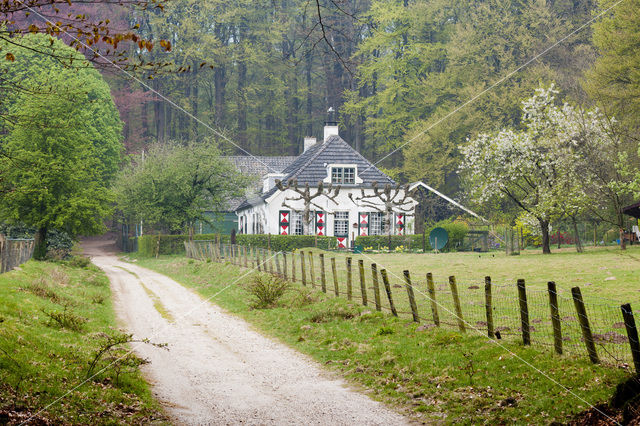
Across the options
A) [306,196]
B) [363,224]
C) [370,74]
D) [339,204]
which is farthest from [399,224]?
[370,74]

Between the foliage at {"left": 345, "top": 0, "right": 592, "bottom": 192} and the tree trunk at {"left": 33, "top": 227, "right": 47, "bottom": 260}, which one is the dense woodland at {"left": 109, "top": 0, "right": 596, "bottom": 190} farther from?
the tree trunk at {"left": 33, "top": 227, "right": 47, "bottom": 260}

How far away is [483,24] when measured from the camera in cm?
5416

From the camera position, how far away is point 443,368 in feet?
33.2

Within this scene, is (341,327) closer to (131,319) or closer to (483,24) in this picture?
(131,319)

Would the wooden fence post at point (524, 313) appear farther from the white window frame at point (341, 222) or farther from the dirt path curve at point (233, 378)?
the white window frame at point (341, 222)

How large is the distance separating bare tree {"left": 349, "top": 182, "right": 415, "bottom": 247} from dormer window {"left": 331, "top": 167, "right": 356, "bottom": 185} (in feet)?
3.68

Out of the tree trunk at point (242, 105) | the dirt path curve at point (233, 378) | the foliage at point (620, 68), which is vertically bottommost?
the dirt path curve at point (233, 378)

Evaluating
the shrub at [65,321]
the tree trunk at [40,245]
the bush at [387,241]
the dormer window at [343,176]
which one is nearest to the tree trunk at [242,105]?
the dormer window at [343,176]

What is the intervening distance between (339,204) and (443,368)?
34.0 m

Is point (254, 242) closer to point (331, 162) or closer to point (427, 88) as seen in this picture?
point (331, 162)

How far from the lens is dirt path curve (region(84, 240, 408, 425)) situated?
8.28m

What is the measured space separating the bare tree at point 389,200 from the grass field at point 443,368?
88.8 ft

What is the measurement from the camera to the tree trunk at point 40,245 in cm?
3139

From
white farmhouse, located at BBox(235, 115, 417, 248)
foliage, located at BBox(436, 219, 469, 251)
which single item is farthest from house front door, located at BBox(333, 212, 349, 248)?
foliage, located at BBox(436, 219, 469, 251)
